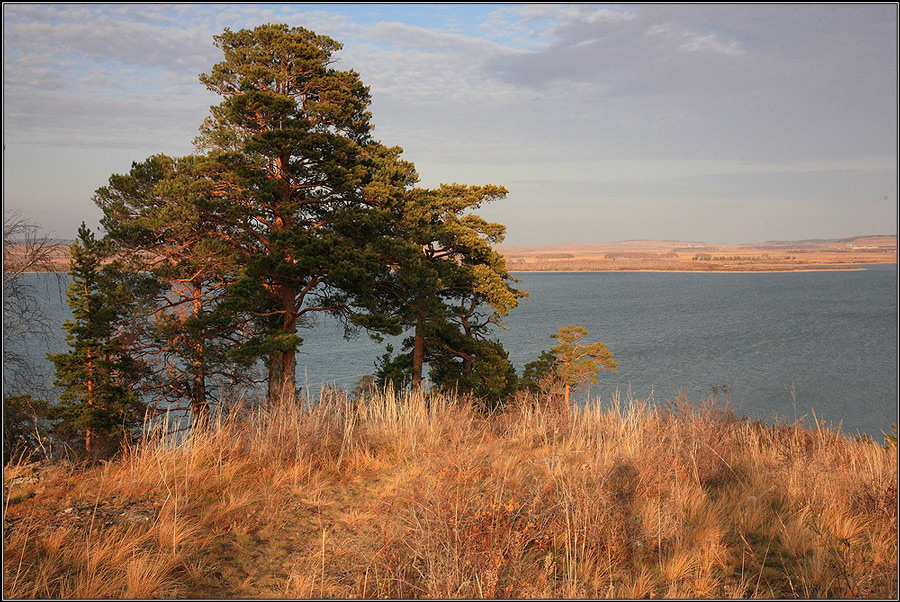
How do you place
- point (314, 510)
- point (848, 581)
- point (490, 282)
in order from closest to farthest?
point (848, 581) < point (314, 510) < point (490, 282)

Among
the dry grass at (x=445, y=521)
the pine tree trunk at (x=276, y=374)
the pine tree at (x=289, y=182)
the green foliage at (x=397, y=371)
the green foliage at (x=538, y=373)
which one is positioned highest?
the pine tree at (x=289, y=182)

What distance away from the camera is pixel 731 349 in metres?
45.2

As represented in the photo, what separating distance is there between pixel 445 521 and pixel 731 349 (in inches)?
1857

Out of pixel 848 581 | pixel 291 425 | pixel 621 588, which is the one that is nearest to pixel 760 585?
pixel 848 581

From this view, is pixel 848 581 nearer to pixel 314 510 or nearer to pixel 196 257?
pixel 314 510

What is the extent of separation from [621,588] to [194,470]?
3645 mm

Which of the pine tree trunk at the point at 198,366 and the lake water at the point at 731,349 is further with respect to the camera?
the lake water at the point at 731,349

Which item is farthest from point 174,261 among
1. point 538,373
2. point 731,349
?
point 731,349

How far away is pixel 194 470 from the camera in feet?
16.5

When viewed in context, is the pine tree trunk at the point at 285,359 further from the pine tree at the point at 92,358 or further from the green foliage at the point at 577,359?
the green foliage at the point at 577,359

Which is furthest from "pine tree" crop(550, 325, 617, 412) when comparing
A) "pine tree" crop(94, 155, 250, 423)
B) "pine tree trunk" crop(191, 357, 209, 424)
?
"pine tree trunk" crop(191, 357, 209, 424)

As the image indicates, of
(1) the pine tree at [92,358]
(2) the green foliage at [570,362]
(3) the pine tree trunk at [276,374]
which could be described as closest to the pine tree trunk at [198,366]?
(1) the pine tree at [92,358]

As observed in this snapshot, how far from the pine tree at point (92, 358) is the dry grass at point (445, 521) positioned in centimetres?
1347

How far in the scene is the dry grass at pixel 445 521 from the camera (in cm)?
340
